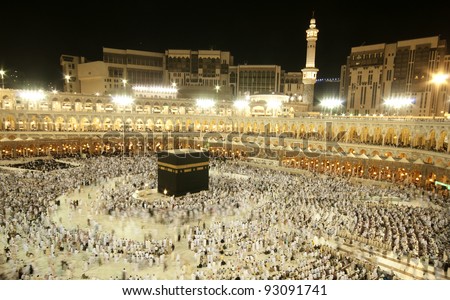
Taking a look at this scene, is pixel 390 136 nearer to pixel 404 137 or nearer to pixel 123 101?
pixel 404 137

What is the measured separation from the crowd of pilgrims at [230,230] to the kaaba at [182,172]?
2.34 feet

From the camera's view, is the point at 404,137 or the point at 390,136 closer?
the point at 404,137

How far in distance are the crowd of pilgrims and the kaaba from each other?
712mm

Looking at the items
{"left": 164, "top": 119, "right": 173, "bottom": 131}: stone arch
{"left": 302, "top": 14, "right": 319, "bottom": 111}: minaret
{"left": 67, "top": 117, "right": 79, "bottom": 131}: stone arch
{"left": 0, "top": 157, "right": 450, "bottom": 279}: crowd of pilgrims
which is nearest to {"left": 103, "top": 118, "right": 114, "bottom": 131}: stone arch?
{"left": 67, "top": 117, "right": 79, "bottom": 131}: stone arch

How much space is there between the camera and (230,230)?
12.1m

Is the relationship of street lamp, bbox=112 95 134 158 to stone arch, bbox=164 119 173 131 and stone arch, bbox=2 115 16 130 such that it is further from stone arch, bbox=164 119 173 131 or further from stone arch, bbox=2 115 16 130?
stone arch, bbox=2 115 16 130

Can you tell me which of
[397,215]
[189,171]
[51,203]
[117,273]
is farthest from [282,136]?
[117,273]

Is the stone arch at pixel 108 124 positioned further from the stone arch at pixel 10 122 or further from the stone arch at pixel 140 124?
the stone arch at pixel 10 122

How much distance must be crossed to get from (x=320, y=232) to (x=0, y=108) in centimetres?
3153

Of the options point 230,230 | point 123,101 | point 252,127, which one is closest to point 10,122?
point 123,101

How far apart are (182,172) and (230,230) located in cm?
604

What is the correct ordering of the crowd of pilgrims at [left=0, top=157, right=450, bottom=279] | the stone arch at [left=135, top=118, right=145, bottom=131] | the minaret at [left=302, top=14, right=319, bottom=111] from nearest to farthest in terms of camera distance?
the crowd of pilgrims at [left=0, top=157, right=450, bottom=279] < the stone arch at [left=135, top=118, right=145, bottom=131] < the minaret at [left=302, top=14, right=319, bottom=111]

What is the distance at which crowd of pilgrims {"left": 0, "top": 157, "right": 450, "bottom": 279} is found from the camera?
9461 mm

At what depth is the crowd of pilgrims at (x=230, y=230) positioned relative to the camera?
9461 mm
